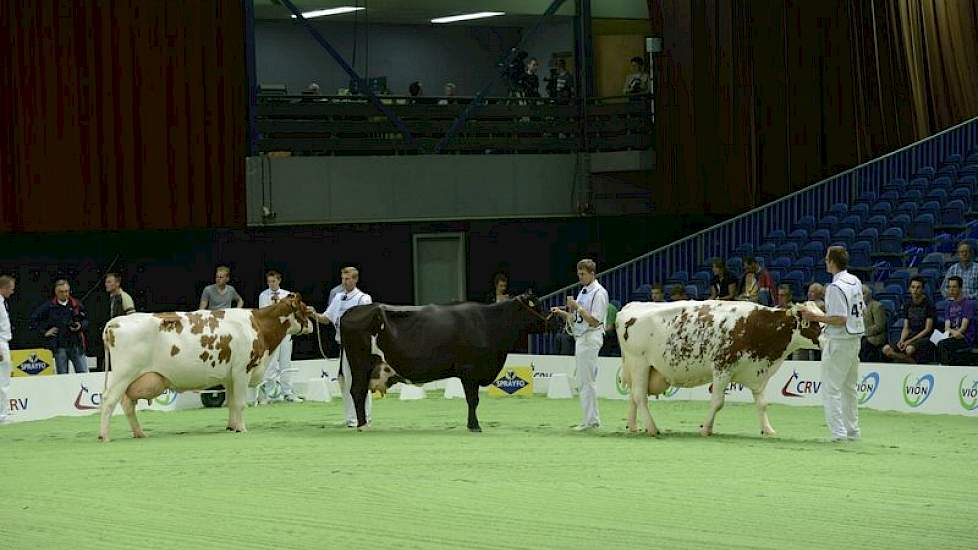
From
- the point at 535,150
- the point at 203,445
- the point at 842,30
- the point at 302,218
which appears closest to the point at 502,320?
the point at 203,445

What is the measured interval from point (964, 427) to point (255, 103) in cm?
1602

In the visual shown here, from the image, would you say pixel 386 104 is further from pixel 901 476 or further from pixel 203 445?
pixel 901 476

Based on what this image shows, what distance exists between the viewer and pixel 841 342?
18.9 m

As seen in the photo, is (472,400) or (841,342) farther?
(472,400)

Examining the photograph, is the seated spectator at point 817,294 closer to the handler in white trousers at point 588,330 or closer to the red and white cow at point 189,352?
the handler in white trousers at point 588,330

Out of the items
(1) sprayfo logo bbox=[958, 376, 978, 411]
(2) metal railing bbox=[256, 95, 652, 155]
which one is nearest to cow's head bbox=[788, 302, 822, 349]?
(1) sprayfo logo bbox=[958, 376, 978, 411]

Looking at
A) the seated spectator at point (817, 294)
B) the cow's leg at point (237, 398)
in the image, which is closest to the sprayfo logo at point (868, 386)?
the seated spectator at point (817, 294)

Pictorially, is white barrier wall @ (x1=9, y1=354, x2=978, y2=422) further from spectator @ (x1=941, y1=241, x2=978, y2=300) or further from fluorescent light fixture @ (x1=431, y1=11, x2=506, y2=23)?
fluorescent light fixture @ (x1=431, y1=11, x2=506, y2=23)

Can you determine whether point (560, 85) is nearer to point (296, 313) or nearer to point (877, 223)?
point (877, 223)

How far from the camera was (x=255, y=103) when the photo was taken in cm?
3266

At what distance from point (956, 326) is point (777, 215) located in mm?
9308

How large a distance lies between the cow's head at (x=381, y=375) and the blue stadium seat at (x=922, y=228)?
12770mm

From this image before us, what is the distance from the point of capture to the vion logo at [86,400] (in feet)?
86.1

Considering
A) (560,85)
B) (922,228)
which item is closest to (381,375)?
(922,228)
